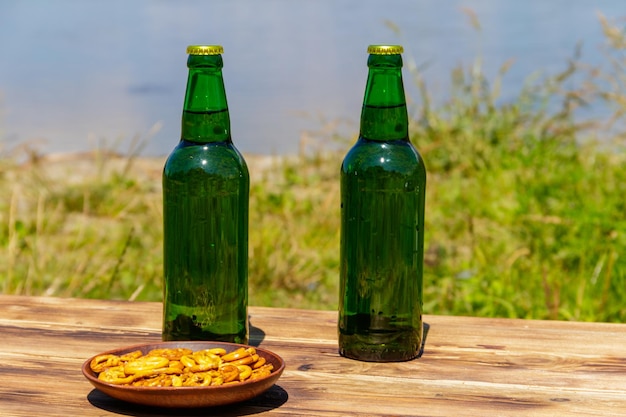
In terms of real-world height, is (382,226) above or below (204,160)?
below

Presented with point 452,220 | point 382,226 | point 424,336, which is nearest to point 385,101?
point 382,226

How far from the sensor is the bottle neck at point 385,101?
1.54 meters

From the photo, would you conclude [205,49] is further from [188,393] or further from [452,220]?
[452,220]

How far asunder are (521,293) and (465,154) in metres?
1.76

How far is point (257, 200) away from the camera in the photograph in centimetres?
430

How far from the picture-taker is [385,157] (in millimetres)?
1531

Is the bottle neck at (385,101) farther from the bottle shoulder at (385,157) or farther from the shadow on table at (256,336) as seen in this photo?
the shadow on table at (256,336)

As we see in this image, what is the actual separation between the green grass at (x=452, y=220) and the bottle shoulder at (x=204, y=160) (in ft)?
3.22

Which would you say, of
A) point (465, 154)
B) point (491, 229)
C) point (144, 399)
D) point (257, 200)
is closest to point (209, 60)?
point (144, 399)

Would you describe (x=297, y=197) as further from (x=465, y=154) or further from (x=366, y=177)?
(x=366, y=177)

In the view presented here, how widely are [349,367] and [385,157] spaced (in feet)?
1.10

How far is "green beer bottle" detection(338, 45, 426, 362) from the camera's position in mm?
1539

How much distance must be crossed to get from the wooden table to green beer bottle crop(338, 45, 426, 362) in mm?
63

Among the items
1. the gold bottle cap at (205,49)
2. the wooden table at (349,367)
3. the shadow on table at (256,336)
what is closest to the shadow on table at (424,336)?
the wooden table at (349,367)
